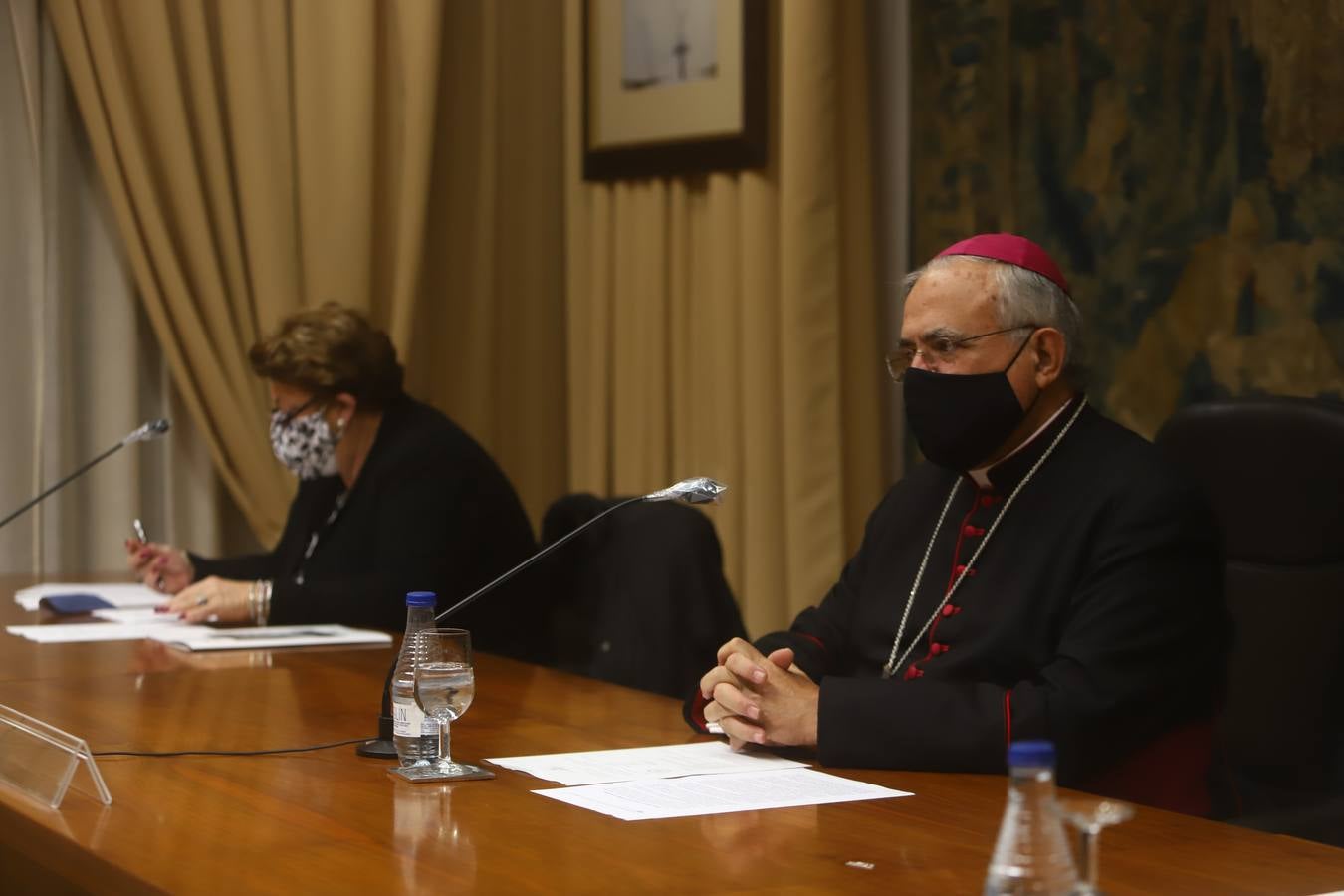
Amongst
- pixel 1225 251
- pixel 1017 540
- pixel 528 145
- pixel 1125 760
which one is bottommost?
pixel 1125 760

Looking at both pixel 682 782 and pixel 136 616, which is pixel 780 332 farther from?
pixel 682 782

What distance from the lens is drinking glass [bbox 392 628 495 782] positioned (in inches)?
71.7

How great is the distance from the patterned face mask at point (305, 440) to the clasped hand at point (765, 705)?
5.72ft

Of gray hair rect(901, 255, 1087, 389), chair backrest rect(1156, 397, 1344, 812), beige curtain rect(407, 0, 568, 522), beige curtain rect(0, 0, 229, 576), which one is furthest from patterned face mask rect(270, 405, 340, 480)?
chair backrest rect(1156, 397, 1344, 812)

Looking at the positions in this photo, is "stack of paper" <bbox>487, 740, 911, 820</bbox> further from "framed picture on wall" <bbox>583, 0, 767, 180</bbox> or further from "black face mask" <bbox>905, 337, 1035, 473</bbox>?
"framed picture on wall" <bbox>583, 0, 767, 180</bbox>

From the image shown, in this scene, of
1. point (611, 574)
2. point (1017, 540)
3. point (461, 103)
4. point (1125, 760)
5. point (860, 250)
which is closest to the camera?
point (1125, 760)

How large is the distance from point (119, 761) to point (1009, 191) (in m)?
2.42

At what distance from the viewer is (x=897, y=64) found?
13.5 feet

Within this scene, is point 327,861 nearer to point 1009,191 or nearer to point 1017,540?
point 1017,540

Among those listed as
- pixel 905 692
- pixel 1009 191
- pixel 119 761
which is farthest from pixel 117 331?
pixel 905 692

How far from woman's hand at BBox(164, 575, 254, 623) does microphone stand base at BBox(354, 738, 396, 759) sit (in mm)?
1264

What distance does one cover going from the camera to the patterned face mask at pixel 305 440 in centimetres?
356

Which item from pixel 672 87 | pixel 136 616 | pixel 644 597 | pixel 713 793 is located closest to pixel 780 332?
pixel 672 87

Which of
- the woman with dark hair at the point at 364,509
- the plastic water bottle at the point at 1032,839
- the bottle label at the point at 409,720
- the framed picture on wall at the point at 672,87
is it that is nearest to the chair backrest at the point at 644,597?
the woman with dark hair at the point at 364,509
